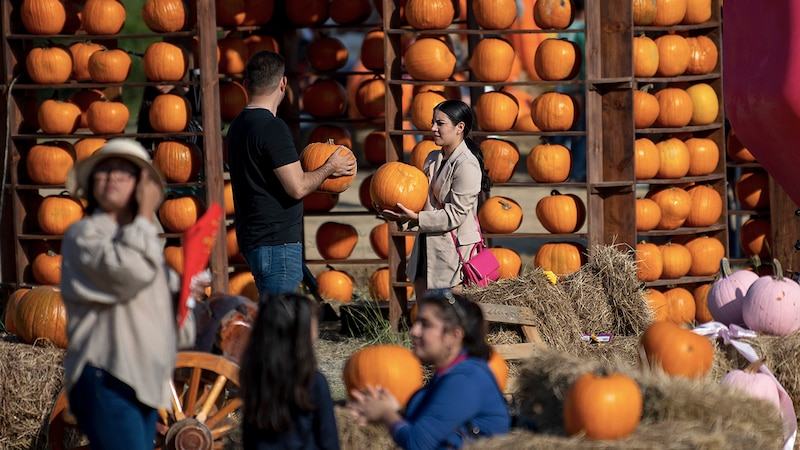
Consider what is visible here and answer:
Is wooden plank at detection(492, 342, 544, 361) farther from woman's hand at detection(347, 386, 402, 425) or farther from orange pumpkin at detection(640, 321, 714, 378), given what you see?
woman's hand at detection(347, 386, 402, 425)

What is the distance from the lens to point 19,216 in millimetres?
7895

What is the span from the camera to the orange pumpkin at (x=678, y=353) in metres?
4.88

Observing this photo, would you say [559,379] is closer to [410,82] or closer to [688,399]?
[688,399]

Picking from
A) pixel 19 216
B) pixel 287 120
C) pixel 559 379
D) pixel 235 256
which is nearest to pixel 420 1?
pixel 287 120

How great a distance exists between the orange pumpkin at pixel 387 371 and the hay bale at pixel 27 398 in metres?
1.63

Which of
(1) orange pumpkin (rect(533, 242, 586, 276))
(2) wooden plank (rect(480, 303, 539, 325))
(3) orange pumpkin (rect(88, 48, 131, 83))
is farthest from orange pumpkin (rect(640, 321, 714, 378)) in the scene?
(3) orange pumpkin (rect(88, 48, 131, 83))

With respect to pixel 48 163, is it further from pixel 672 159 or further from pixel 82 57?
pixel 672 159

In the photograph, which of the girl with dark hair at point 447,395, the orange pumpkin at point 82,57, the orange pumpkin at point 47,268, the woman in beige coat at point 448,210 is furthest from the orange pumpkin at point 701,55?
the girl with dark hair at point 447,395

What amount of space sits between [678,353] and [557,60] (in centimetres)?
331

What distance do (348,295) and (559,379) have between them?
180 inches

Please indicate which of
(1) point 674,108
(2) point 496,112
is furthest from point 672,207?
(2) point 496,112

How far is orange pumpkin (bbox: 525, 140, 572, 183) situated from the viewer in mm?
7742

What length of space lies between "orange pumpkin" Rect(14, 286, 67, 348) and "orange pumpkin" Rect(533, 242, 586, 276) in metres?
3.42

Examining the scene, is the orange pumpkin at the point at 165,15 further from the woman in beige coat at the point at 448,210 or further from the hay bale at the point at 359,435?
the hay bale at the point at 359,435
